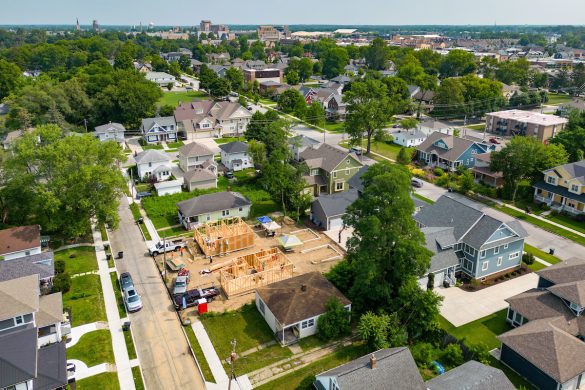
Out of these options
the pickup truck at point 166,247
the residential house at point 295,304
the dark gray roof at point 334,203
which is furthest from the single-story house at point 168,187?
the residential house at point 295,304

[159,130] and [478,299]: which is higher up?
[159,130]

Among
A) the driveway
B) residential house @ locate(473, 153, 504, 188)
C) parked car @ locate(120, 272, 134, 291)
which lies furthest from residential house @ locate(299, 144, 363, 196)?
parked car @ locate(120, 272, 134, 291)

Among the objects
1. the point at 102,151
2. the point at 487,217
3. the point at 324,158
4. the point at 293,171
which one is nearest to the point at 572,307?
the point at 487,217

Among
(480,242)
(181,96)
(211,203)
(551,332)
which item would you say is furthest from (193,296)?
(181,96)

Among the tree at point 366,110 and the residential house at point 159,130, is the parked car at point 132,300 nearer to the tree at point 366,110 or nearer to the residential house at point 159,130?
the tree at point 366,110

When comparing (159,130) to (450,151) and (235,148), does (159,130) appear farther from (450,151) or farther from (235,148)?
(450,151)

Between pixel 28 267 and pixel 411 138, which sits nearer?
pixel 28 267

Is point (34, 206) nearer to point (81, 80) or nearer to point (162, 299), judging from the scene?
point (162, 299)

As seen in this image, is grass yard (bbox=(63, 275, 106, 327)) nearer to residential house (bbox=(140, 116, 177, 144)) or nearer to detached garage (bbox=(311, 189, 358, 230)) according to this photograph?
detached garage (bbox=(311, 189, 358, 230))
